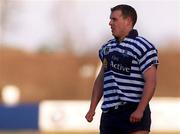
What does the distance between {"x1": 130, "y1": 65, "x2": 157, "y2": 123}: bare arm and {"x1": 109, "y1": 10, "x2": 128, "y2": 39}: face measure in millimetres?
306

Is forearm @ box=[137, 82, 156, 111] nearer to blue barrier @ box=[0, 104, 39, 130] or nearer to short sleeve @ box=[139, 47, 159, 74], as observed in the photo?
short sleeve @ box=[139, 47, 159, 74]

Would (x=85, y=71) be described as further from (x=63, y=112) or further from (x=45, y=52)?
(x=63, y=112)

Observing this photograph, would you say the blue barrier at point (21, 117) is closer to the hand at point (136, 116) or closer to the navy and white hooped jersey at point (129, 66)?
the navy and white hooped jersey at point (129, 66)

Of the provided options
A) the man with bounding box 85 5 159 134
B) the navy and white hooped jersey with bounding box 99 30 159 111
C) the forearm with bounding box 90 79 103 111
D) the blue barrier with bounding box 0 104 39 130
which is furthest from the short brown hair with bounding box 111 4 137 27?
the blue barrier with bounding box 0 104 39 130

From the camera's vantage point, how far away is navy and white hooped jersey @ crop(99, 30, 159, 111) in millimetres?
5055

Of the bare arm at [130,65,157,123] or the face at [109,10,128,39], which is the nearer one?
the bare arm at [130,65,157,123]

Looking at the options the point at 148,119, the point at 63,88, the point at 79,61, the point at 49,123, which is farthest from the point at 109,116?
the point at 79,61

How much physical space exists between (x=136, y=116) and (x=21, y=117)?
8645mm

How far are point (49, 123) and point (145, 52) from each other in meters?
8.53

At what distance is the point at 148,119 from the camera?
16.8 feet

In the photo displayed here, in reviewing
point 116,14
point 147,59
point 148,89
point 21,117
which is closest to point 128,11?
point 116,14

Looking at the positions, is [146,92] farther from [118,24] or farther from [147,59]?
[118,24]

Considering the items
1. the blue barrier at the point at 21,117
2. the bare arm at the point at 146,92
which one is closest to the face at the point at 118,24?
the bare arm at the point at 146,92

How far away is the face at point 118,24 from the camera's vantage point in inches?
201
